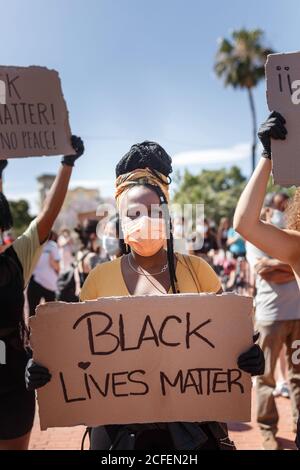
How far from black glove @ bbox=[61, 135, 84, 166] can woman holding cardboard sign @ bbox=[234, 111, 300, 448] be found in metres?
0.88

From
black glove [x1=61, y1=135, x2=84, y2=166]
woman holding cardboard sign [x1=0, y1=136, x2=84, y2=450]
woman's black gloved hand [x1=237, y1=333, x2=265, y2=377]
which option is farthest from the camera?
black glove [x1=61, y1=135, x2=84, y2=166]

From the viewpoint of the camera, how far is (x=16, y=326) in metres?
2.19

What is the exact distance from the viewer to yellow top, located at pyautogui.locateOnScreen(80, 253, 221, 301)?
187 centimetres

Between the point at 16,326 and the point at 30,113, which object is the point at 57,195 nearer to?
the point at 30,113

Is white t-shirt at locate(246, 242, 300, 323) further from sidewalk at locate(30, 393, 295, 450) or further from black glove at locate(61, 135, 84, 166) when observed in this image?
black glove at locate(61, 135, 84, 166)

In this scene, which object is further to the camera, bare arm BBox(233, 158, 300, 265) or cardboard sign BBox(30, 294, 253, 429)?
bare arm BBox(233, 158, 300, 265)

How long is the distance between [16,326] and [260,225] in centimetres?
121

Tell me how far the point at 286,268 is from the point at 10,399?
2226mm

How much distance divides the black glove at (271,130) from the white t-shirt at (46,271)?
5112 millimetres

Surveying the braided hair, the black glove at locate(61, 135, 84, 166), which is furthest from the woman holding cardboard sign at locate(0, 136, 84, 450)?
the braided hair

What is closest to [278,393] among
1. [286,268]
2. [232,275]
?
[286,268]

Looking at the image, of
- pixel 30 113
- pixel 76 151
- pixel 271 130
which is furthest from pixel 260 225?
pixel 30 113

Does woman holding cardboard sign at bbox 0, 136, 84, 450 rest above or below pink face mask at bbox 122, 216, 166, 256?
below

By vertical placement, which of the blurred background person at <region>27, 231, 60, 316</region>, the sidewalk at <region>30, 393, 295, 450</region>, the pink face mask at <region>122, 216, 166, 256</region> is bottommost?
the sidewalk at <region>30, 393, 295, 450</region>
